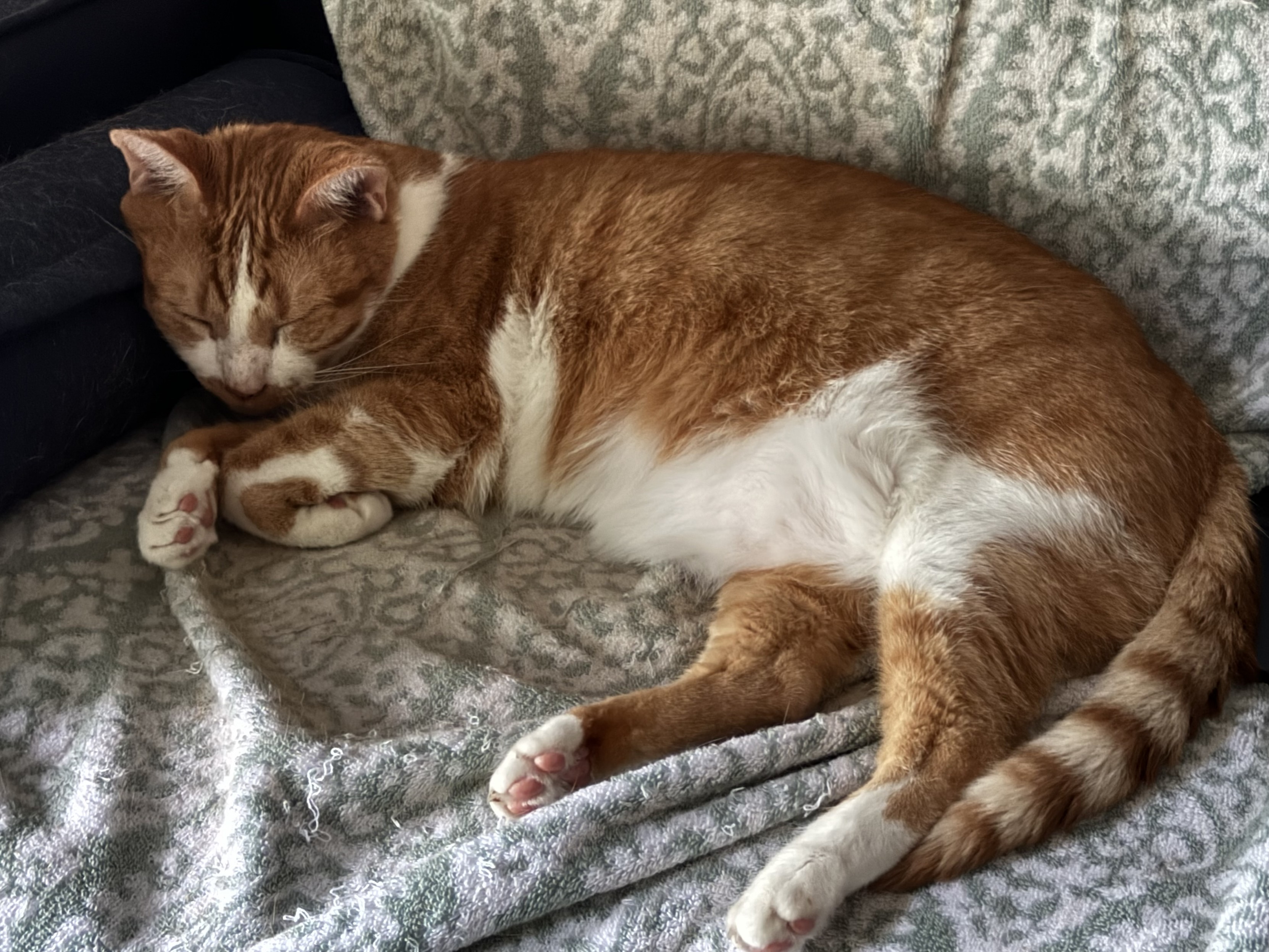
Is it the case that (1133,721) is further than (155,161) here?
No

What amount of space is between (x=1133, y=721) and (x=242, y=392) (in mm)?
1433

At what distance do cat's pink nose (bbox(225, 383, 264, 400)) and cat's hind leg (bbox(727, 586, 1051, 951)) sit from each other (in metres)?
1.09

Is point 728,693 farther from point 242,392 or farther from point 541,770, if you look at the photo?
point 242,392

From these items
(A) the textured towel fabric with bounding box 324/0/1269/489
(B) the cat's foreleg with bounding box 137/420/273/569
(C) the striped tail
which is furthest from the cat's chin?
(C) the striped tail

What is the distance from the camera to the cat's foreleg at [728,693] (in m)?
1.26

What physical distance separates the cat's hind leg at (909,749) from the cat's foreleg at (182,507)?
3.14ft

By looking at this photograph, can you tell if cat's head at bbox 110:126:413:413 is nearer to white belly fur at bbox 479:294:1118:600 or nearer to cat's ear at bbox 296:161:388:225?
cat's ear at bbox 296:161:388:225

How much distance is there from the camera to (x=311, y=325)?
1740 millimetres

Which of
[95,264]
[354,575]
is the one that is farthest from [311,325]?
[354,575]

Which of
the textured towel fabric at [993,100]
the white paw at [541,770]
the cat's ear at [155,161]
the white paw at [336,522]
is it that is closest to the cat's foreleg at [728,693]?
the white paw at [541,770]

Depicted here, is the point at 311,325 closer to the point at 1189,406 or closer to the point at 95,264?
the point at 95,264

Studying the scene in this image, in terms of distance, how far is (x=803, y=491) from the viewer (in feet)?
5.10

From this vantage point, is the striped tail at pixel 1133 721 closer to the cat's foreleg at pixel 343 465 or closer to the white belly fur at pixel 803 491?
the white belly fur at pixel 803 491

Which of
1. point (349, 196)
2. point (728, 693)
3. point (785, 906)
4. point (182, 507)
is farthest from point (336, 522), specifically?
point (785, 906)
